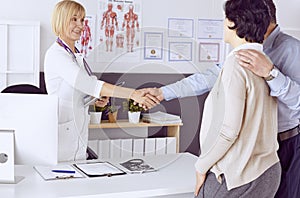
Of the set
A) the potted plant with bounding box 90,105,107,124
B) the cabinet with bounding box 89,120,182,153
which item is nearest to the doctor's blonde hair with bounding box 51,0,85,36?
the potted plant with bounding box 90,105,107,124

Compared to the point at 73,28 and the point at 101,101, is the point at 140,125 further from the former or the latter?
the point at 73,28

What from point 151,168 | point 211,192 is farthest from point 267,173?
point 151,168

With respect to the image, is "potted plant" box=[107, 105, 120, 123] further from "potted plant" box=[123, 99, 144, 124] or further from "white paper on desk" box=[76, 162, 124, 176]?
"white paper on desk" box=[76, 162, 124, 176]

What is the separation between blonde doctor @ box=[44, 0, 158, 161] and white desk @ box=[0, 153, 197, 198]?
39cm

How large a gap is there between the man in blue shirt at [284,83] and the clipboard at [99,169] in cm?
59

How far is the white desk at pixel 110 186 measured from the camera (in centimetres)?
191

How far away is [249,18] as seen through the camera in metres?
1.84

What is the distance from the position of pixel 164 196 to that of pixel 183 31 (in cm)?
245

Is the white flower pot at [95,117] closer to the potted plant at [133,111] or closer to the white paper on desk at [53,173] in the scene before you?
the potted plant at [133,111]

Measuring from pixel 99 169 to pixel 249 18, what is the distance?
100 cm

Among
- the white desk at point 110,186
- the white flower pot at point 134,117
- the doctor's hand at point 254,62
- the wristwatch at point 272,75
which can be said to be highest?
the doctor's hand at point 254,62

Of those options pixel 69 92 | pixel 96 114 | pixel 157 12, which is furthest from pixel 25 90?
pixel 157 12

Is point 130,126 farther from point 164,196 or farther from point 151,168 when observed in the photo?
point 164,196


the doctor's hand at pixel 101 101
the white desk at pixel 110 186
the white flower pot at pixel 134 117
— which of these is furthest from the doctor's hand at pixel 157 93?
the white flower pot at pixel 134 117
